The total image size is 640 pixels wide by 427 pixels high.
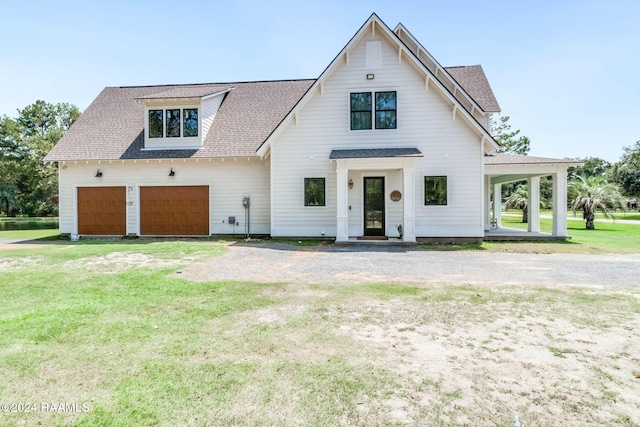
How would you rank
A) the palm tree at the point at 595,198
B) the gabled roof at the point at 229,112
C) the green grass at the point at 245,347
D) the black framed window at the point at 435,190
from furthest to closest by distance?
the palm tree at the point at 595,198 → the gabled roof at the point at 229,112 → the black framed window at the point at 435,190 → the green grass at the point at 245,347

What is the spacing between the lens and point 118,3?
12398 mm

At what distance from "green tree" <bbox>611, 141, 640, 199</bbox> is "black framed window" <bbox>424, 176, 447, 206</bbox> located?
60.4m

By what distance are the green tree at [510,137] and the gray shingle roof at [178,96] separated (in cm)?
3704

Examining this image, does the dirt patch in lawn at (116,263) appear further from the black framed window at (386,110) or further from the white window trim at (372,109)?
the black framed window at (386,110)

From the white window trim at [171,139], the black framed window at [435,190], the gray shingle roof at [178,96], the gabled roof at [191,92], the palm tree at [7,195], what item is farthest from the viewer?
the palm tree at [7,195]

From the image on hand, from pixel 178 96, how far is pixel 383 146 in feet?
31.1

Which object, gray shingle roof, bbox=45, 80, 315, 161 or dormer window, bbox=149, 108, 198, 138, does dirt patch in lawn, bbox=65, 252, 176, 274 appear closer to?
gray shingle roof, bbox=45, 80, 315, 161


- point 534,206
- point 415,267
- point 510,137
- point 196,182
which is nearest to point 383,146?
point 415,267

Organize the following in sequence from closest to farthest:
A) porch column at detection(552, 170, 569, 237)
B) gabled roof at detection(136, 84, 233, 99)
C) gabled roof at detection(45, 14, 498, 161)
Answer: gabled roof at detection(45, 14, 498, 161)
porch column at detection(552, 170, 569, 237)
gabled roof at detection(136, 84, 233, 99)

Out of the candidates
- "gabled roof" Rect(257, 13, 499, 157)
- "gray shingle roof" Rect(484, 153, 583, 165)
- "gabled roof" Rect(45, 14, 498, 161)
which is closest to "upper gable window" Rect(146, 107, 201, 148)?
"gabled roof" Rect(45, 14, 498, 161)

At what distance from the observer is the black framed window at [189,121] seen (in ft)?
51.8

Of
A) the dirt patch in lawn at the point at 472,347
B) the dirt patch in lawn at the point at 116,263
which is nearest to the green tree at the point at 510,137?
the dirt patch in lawn at the point at 472,347

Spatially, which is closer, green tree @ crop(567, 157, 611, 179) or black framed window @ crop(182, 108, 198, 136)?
black framed window @ crop(182, 108, 198, 136)

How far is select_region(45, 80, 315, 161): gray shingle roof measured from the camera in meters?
15.5
